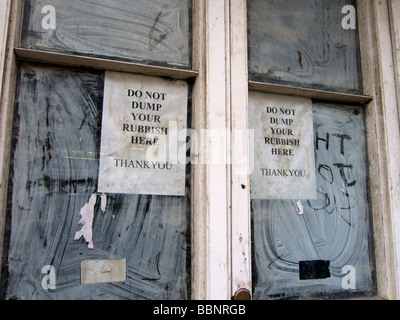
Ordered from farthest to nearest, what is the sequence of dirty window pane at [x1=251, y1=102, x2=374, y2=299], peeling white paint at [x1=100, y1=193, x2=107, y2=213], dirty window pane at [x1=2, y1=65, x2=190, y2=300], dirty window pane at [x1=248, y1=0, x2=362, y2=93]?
dirty window pane at [x1=248, y1=0, x2=362, y2=93] < dirty window pane at [x1=251, y1=102, x2=374, y2=299] < peeling white paint at [x1=100, y1=193, x2=107, y2=213] < dirty window pane at [x1=2, y1=65, x2=190, y2=300]

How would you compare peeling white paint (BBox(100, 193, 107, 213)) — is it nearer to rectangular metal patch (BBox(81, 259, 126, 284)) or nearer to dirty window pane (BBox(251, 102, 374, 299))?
rectangular metal patch (BBox(81, 259, 126, 284))

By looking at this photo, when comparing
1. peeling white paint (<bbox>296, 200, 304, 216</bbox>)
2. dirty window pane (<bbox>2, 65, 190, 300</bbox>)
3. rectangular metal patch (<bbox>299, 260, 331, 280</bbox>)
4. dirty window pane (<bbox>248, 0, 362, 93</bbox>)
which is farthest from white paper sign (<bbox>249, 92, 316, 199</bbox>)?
dirty window pane (<bbox>2, 65, 190, 300</bbox>)

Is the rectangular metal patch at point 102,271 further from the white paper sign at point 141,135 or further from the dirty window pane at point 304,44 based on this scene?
the dirty window pane at point 304,44

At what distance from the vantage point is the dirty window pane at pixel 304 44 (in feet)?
7.08

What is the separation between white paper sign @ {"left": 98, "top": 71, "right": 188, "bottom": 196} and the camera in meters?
1.83

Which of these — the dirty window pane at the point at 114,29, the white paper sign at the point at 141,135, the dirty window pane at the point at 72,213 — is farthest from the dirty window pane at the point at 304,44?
the dirty window pane at the point at 72,213

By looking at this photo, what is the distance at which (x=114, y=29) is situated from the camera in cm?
191

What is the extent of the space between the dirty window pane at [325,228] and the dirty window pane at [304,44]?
216mm

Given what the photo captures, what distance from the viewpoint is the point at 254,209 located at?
1.99 m

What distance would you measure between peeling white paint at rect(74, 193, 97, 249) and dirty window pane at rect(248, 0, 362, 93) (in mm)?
1220

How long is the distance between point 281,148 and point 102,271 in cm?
126

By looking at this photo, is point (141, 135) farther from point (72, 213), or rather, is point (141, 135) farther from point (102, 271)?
point (102, 271)
